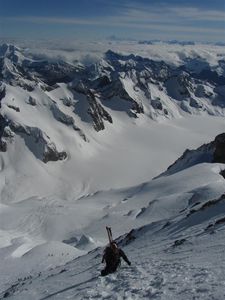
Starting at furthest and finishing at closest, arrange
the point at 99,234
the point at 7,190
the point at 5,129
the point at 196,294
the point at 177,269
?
1. the point at 5,129
2. the point at 7,190
3. the point at 99,234
4. the point at 177,269
5. the point at 196,294

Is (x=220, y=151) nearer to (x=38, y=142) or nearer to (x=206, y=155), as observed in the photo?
(x=206, y=155)

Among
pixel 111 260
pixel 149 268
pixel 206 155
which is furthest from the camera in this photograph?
pixel 206 155

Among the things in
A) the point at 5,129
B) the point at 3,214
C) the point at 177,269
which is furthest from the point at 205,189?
the point at 5,129

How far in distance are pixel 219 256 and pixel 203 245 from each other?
135 inches

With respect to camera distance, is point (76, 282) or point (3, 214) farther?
point (3, 214)

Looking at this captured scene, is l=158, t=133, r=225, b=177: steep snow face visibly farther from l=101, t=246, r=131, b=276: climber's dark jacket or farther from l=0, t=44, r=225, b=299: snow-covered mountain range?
l=101, t=246, r=131, b=276: climber's dark jacket

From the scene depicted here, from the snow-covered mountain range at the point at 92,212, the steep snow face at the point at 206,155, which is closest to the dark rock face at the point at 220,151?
the steep snow face at the point at 206,155

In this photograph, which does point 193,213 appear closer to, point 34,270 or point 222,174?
point 34,270

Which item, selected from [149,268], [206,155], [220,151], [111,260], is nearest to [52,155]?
[206,155]

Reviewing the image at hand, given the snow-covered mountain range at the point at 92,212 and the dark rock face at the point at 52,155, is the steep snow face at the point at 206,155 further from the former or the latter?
the dark rock face at the point at 52,155

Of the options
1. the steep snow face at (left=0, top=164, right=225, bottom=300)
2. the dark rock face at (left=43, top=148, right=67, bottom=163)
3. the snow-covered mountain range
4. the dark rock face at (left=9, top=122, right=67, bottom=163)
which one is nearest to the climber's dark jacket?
the steep snow face at (left=0, top=164, right=225, bottom=300)

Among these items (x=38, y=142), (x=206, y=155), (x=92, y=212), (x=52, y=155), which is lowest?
(x=92, y=212)

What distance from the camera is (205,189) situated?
6338 cm

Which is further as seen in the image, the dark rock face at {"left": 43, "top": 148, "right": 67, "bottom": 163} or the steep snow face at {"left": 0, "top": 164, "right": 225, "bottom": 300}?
the dark rock face at {"left": 43, "top": 148, "right": 67, "bottom": 163}
